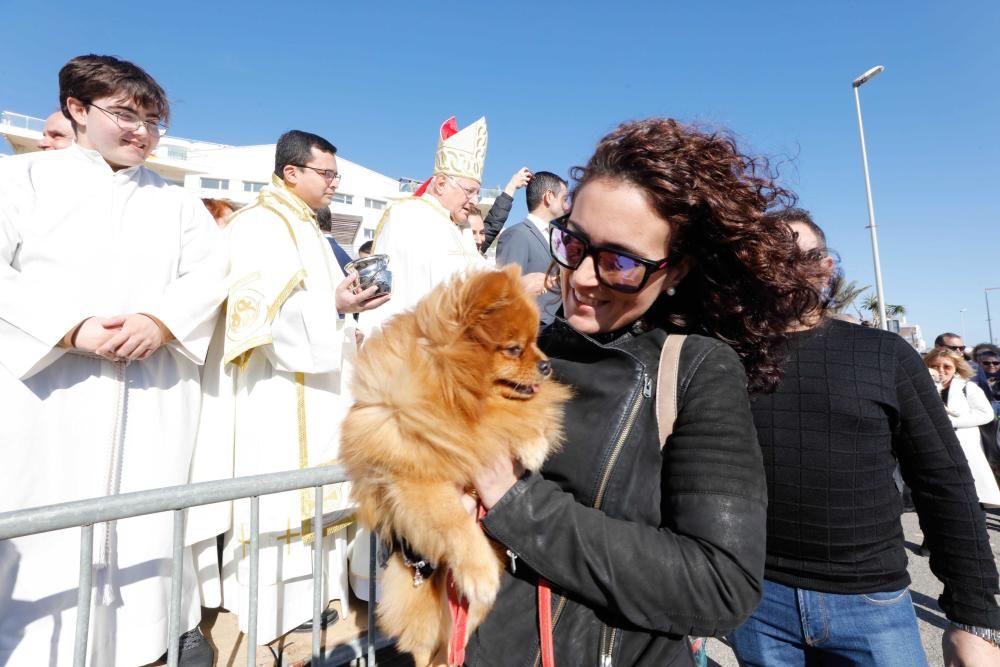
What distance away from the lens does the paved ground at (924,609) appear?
3.84 meters

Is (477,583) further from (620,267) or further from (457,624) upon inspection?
(620,267)

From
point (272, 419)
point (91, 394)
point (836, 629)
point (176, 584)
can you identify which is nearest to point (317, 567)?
point (176, 584)

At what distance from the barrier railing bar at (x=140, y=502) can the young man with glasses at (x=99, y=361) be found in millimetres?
980

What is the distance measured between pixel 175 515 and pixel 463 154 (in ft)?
12.7

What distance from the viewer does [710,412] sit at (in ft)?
4.00

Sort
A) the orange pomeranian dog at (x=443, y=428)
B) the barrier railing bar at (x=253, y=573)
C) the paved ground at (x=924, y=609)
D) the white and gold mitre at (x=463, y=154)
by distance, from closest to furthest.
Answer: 1. the orange pomeranian dog at (x=443, y=428)
2. the barrier railing bar at (x=253, y=573)
3. the paved ground at (x=924, y=609)
4. the white and gold mitre at (x=463, y=154)

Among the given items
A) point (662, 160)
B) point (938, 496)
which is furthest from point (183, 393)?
point (938, 496)

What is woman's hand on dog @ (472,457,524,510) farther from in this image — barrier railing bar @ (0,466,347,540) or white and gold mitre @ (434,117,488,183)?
white and gold mitre @ (434,117,488,183)

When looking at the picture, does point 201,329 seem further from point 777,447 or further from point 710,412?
point 777,447

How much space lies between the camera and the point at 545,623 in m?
1.19

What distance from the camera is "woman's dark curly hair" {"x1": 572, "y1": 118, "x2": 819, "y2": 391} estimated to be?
1.40 m

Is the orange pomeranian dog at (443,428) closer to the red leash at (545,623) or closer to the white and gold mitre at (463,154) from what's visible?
the red leash at (545,623)

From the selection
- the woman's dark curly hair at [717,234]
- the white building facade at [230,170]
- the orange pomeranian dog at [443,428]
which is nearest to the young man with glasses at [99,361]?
the orange pomeranian dog at [443,428]

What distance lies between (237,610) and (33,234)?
7.39ft
